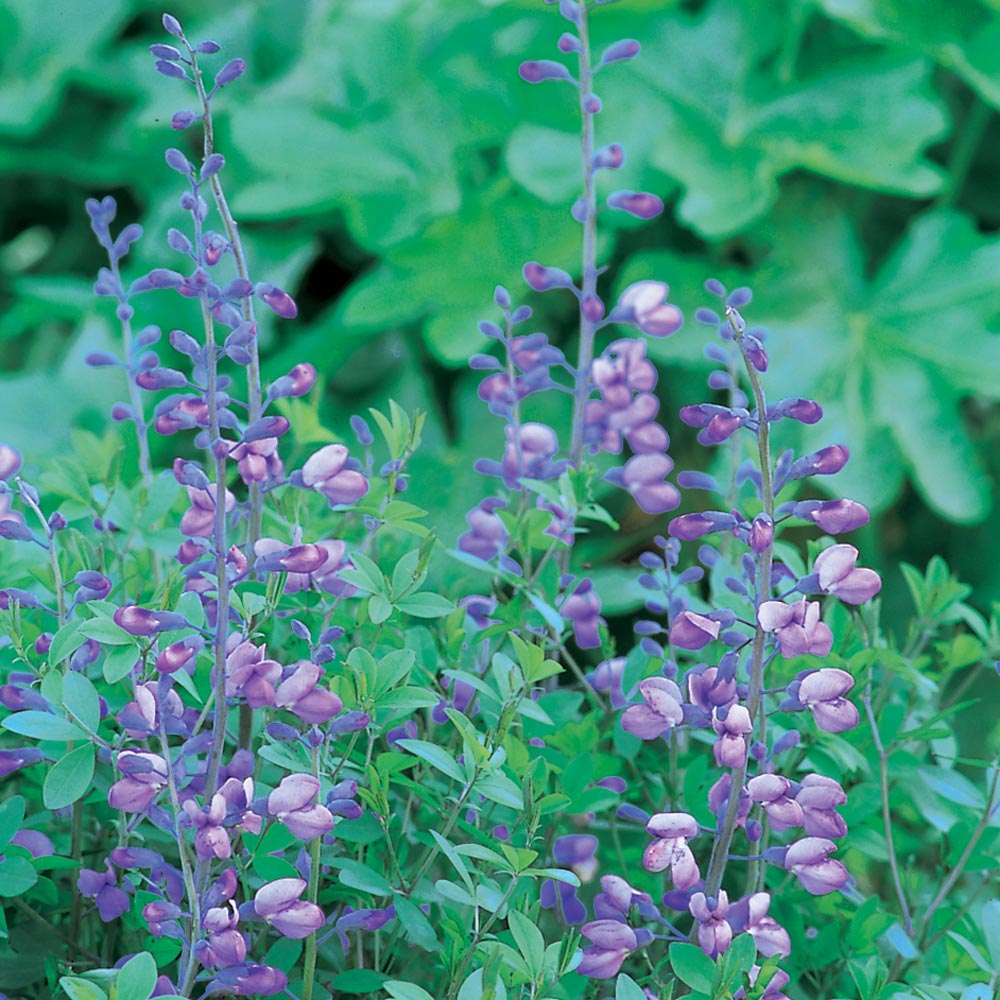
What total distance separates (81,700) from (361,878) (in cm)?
13

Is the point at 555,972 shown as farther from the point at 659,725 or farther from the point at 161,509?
the point at 161,509

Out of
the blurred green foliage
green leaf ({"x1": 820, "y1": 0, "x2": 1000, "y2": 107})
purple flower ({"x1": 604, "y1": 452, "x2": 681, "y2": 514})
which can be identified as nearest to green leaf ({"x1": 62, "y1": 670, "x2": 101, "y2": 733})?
purple flower ({"x1": 604, "y1": 452, "x2": 681, "y2": 514})

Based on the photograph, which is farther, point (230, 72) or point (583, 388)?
point (583, 388)

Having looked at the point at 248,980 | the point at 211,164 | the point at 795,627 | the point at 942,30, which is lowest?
the point at 942,30

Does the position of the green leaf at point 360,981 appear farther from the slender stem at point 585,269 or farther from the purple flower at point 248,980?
the slender stem at point 585,269

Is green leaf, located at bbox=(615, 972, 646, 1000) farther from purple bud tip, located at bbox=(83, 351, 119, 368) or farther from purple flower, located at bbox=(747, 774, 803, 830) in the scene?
purple bud tip, located at bbox=(83, 351, 119, 368)

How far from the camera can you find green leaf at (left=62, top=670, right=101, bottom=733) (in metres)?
0.48

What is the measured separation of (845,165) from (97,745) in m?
1.35

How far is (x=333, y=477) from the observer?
55cm

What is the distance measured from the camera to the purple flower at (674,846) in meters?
0.47

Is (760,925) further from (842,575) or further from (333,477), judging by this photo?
(333,477)

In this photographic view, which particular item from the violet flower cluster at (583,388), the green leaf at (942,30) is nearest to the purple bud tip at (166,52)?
the violet flower cluster at (583,388)

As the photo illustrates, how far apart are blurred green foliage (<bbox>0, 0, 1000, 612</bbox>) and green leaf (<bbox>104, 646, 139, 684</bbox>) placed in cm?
95

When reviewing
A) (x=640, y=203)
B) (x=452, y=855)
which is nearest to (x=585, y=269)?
(x=640, y=203)
